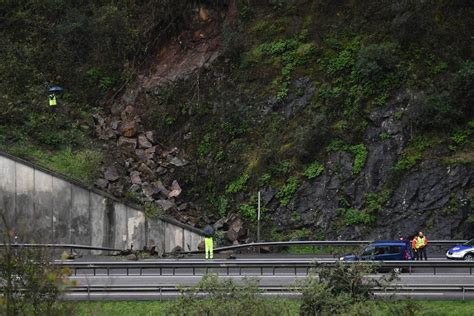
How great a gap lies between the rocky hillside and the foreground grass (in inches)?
338

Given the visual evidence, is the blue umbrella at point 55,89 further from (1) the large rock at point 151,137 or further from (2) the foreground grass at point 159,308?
(2) the foreground grass at point 159,308

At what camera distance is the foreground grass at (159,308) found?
23767 mm

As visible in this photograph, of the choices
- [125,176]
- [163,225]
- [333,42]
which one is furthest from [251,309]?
[333,42]

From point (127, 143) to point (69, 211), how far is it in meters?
4.65

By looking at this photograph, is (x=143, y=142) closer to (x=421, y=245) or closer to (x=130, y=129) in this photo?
(x=130, y=129)

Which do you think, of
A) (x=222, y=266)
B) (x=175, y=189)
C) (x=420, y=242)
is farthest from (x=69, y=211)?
(x=420, y=242)

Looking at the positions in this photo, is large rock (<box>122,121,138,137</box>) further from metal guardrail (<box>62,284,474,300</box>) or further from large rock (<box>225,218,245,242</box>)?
metal guardrail (<box>62,284,474,300</box>)

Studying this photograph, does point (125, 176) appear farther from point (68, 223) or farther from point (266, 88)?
point (266, 88)

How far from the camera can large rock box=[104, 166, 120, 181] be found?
120ft

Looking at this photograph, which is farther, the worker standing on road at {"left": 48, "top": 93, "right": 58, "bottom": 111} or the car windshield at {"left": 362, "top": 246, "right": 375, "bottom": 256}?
the worker standing on road at {"left": 48, "top": 93, "right": 58, "bottom": 111}

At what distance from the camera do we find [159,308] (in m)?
25.3

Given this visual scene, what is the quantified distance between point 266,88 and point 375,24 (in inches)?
210

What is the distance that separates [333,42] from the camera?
1527 inches

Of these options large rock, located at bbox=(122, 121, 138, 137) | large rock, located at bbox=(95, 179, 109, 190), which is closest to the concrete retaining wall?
large rock, located at bbox=(95, 179, 109, 190)
